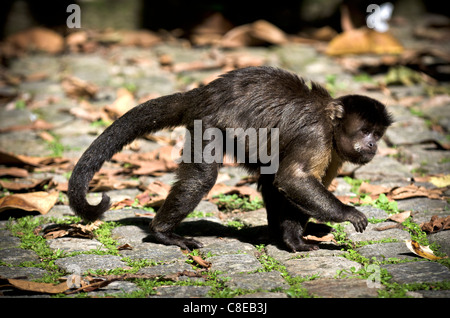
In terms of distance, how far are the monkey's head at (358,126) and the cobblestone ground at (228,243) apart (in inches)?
23.3

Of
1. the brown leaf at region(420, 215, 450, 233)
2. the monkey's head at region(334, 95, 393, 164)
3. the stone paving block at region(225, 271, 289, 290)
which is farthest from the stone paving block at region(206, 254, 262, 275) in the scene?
the brown leaf at region(420, 215, 450, 233)

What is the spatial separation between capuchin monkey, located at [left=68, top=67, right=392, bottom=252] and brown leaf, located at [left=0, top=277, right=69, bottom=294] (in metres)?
1.08

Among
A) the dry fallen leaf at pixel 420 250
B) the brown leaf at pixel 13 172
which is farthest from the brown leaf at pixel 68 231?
the dry fallen leaf at pixel 420 250

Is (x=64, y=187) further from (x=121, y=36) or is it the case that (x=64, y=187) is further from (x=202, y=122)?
(x=121, y=36)

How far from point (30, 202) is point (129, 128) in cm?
112

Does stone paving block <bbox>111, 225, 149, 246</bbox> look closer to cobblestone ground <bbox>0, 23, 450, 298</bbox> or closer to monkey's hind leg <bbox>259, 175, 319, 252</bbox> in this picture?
cobblestone ground <bbox>0, 23, 450, 298</bbox>

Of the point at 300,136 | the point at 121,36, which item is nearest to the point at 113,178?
the point at 300,136

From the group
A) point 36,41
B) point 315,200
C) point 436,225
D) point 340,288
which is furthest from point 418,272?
point 36,41

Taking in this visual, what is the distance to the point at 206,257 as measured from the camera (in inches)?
167

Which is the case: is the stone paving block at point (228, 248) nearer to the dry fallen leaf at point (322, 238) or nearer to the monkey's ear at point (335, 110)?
the dry fallen leaf at point (322, 238)

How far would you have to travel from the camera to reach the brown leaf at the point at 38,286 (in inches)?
137

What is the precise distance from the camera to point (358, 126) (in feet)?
15.3

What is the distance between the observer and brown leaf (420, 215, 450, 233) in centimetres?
438
